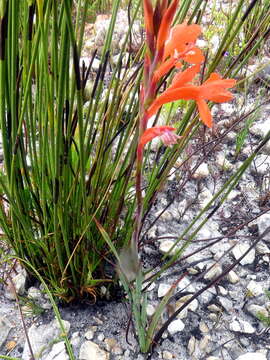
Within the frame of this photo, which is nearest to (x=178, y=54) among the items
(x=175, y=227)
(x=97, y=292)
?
(x=97, y=292)

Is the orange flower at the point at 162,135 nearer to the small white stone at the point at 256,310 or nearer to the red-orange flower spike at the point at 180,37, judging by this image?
the red-orange flower spike at the point at 180,37

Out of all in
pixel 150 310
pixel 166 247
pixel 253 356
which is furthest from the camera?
pixel 166 247

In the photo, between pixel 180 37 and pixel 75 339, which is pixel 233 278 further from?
pixel 180 37

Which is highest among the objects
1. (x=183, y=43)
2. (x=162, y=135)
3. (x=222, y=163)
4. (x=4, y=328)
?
(x=183, y=43)

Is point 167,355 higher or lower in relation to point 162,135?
lower

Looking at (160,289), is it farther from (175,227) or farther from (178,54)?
(178,54)

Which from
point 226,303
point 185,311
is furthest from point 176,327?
point 226,303

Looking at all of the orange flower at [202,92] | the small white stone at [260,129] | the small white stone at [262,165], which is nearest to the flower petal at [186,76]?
the orange flower at [202,92]
